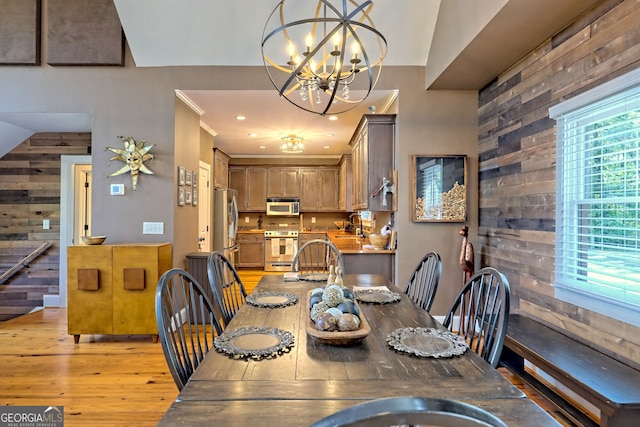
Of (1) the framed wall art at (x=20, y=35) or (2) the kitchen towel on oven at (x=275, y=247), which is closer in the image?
(1) the framed wall art at (x=20, y=35)

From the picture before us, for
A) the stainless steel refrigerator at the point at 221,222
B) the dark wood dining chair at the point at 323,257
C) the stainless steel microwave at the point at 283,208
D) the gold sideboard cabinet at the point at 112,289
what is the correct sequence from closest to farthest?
the dark wood dining chair at the point at 323,257 → the gold sideboard cabinet at the point at 112,289 → the stainless steel refrigerator at the point at 221,222 → the stainless steel microwave at the point at 283,208

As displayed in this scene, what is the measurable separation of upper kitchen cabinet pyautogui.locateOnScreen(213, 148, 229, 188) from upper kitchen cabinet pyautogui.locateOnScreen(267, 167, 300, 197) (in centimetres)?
116

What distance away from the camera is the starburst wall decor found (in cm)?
369

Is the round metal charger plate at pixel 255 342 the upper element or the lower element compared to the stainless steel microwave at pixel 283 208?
lower

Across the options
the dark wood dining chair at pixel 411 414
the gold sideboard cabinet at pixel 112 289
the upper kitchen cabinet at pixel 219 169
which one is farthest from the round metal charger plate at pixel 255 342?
the upper kitchen cabinet at pixel 219 169

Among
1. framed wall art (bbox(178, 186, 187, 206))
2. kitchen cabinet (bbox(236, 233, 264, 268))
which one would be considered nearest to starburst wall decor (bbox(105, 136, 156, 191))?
framed wall art (bbox(178, 186, 187, 206))

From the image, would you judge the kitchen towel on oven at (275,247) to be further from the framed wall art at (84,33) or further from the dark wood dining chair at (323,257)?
the framed wall art at (84,33)

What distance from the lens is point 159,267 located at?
3.45m

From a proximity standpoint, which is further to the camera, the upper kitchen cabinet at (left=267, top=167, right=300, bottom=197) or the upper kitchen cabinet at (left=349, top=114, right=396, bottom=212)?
the upper kitchen cabinet at (left=267, top=167, right=300, bottom=197)

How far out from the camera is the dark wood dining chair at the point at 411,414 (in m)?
0.59

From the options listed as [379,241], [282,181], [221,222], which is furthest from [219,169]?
[379,241]

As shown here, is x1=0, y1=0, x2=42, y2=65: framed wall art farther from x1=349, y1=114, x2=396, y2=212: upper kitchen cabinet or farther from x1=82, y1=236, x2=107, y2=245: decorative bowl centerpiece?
x1=349, y1=114, x2=396, y2=212: upper kitchen cabinet

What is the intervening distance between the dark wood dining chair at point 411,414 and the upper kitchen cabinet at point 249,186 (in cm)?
730

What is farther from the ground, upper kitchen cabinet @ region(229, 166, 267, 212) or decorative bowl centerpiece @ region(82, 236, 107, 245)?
upper kitchen cabinet @ region(229, 166, 267, 212)
